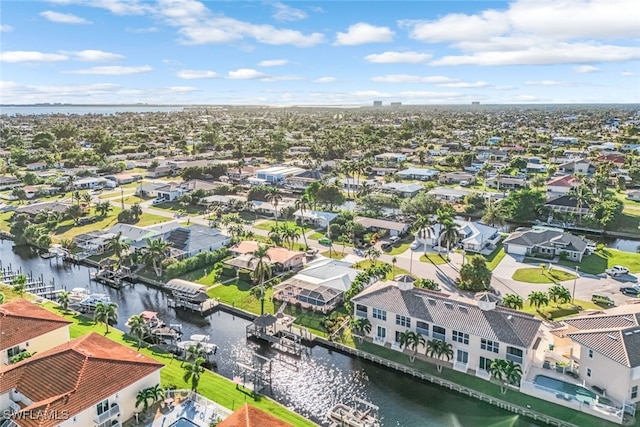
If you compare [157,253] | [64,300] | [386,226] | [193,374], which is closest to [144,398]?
[193,374]

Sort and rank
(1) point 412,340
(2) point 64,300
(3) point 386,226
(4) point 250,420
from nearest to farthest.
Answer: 1. (4) point 250,420
2. (1) point 412,340
3. (2) point 64,300
4. (3) point 386,226

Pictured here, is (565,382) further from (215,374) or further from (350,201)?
(350,201)

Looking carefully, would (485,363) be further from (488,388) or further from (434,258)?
(434,258)

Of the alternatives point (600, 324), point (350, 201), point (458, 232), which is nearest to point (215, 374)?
point (600, 324)

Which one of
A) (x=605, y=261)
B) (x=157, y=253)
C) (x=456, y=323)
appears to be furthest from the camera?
(x=605, y=261)

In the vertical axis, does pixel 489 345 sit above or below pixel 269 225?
above

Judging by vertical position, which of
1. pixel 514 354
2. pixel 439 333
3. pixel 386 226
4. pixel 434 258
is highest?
pixel 386 226

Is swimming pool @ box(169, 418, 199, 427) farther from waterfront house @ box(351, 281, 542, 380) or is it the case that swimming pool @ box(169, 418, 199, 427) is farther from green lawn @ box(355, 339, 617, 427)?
waterfront house @ box(351, 281, 542, 380)
